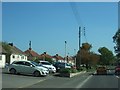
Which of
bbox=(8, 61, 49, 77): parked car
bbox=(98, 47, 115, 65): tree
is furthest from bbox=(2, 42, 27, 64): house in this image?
bbox=(98, 47, 115, 65): tree

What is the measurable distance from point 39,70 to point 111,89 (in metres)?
16.7

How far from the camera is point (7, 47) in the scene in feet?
273

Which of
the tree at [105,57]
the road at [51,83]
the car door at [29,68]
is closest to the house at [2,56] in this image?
the car door at [29,68]

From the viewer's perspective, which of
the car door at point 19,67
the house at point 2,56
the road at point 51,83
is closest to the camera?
the road at point 51,83

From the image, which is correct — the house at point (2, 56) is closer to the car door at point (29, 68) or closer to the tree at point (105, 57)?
the car door at point (29, 68)

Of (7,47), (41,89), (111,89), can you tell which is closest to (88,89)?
(111,89)

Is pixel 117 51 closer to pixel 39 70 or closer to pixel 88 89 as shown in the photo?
pixel 39 70

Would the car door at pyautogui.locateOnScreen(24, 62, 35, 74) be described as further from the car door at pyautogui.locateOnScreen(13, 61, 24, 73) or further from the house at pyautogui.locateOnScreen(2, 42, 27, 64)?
the house at pyautogui.locateOnScreen(2, 42, 27, 64)

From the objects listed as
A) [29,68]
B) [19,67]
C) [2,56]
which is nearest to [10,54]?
[2,56]

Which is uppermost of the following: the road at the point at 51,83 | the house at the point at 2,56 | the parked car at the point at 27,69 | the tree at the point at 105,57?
the tree at the point at 105,57

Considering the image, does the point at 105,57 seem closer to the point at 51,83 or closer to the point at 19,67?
the point at 19,67

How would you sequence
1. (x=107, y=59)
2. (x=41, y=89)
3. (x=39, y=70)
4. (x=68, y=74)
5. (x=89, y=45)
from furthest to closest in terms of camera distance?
(x=107, y=59) → (x=89, y=45) → (x=68, y=74) → (x=39, y=70) → (x=41, y=89)

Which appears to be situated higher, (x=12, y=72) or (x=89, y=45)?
(x=89, y=45)

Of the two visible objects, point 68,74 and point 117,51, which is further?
point 117,51
